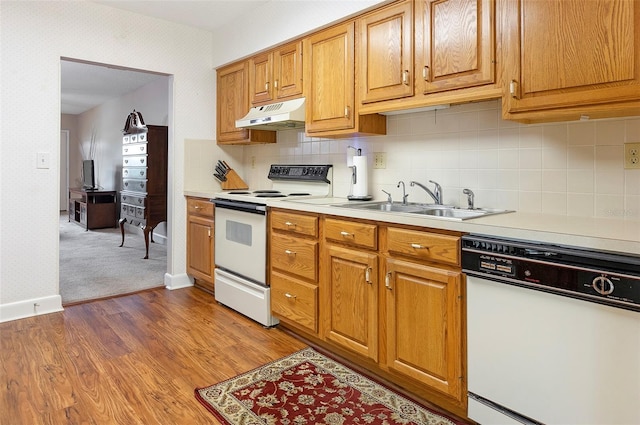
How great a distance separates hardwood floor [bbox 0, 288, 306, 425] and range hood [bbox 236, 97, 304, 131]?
1471 mm

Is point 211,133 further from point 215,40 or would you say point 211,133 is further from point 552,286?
point 552,286

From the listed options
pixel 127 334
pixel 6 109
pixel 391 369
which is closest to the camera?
pixel 391 369

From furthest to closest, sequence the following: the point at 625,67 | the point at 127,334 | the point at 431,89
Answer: the point at 127,334 → the point at 431,89 → the point at 625,67

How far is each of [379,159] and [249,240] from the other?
1.08 meters

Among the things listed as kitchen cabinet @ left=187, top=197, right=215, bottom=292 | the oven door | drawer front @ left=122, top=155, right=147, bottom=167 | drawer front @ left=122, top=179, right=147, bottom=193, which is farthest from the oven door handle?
drawer front @ left=122, top=155, right=147, bottom=167

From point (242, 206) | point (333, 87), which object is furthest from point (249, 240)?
point (333, 87)

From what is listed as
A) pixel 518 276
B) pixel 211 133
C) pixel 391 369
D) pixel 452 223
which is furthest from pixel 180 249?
pixel 518 276

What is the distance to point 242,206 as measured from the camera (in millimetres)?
3002

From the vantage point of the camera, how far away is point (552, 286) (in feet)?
4.66

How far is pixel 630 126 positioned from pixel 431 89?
0.89 meters

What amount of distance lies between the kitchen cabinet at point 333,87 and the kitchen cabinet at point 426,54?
3.5 inches

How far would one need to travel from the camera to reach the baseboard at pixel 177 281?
3.85 m

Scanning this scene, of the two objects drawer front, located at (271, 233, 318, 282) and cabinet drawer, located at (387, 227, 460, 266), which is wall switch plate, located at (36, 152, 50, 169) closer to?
drawer front, located at (271, 233, 318, 282)

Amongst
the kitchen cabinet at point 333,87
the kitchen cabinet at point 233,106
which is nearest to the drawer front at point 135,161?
the kitchen cabinet at point 233,106
